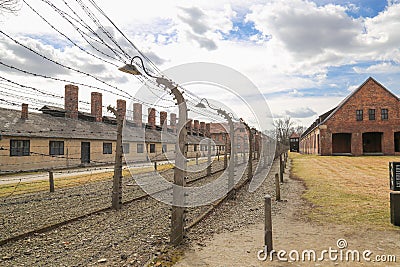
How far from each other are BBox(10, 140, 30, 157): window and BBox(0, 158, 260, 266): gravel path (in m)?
13.2

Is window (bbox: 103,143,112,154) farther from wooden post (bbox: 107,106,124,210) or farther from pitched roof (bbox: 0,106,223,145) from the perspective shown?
wooden post (bbox: 107,106,124,210)

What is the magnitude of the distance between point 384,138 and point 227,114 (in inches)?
1423

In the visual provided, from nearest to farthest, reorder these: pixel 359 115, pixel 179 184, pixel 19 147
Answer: pixel 179 184 < pixel 19 147 < pixel 359 115

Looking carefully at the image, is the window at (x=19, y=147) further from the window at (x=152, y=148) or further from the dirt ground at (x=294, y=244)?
the dirt ground at (x=294, y=244)

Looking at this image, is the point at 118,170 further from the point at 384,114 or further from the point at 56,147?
the point at 384,114

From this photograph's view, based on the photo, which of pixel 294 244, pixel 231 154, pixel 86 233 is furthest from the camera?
pixel 231 154

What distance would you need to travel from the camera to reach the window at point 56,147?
25812 mm

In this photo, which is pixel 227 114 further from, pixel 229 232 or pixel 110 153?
pixel 110 153

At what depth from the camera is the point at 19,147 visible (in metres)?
23.3

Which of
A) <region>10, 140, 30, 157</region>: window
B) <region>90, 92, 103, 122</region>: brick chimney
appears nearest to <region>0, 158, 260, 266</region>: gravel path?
<region>10, 140, 30, 157</region>: window

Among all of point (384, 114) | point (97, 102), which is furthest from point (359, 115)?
point (97, 102)

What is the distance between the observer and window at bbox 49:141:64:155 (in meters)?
25.8

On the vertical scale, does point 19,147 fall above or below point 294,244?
above

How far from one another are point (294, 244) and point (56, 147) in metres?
24.4
